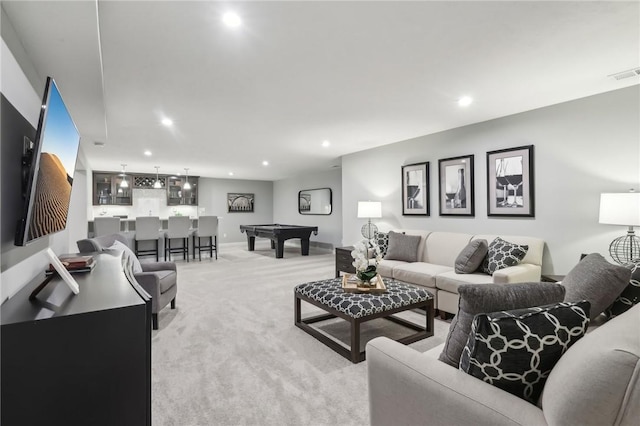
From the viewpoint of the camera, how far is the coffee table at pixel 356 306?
2.41 metres

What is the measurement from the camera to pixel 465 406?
102cm

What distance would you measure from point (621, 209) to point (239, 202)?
31.8ft

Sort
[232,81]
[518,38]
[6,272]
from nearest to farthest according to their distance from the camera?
[6,272] < [518,38] < [232,81]

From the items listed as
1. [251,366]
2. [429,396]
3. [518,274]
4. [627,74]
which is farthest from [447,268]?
[429,396]

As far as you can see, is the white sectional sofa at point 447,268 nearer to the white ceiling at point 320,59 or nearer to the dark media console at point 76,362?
the white ceiling at point 320,59

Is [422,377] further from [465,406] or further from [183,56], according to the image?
[183,56]

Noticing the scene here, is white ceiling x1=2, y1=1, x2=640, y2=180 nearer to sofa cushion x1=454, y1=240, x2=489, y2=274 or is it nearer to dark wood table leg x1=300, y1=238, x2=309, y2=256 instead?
sofa cushion x1=454, y1=240, x2=489, y2=274

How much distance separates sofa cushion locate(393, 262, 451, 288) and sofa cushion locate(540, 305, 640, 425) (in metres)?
2.62

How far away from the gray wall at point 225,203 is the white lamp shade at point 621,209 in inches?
365

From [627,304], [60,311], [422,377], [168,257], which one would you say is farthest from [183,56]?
[168,257]

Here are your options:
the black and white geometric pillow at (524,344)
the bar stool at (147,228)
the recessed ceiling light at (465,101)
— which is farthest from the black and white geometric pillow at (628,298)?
the bar stool at (147,228)

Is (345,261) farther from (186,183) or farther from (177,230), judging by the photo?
(186,183)

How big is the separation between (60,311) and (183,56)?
77.7 inches

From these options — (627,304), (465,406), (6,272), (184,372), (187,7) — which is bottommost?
(184,372)
